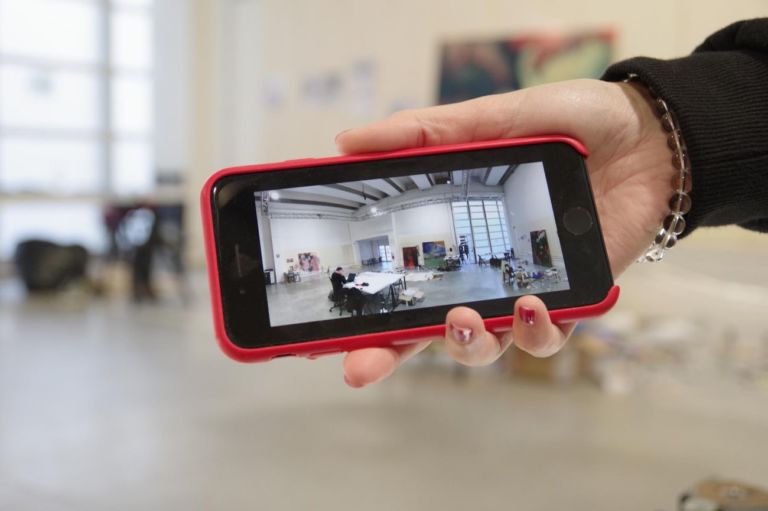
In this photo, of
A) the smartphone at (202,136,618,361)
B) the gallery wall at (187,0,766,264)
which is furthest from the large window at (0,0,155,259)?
the smartphone at (202,136,618,361)

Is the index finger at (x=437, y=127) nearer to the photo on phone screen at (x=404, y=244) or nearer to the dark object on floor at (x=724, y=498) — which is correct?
the photo on phone screen at (x=404, y=244)

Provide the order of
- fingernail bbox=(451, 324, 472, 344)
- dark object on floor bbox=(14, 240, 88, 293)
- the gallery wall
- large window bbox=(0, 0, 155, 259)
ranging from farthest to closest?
large window bbox=(0, 0, 155, 259)
dark object on floor bbox=(14, 240, 88, 293)
the gallery wall
fingernail bbox=(451, 324, 472, 344)

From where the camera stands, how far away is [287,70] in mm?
3100

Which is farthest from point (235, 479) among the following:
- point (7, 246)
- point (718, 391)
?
point (7, 246)

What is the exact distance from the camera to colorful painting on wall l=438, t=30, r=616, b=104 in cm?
236

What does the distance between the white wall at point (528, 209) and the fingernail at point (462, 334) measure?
9cm

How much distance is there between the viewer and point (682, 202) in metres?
0.60

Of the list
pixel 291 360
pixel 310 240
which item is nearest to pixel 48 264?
pixel 291 360

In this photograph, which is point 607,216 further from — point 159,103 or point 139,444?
point 159,103

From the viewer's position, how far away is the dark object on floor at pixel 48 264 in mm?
3043

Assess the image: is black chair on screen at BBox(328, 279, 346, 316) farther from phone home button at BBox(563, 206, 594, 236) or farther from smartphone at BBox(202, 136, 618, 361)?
phone home button at BBox(563, 206, 594, 236)

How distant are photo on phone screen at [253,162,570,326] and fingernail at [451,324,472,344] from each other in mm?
32

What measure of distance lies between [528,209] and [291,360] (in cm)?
128

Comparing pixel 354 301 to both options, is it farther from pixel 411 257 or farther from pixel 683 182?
pixel 683 182
